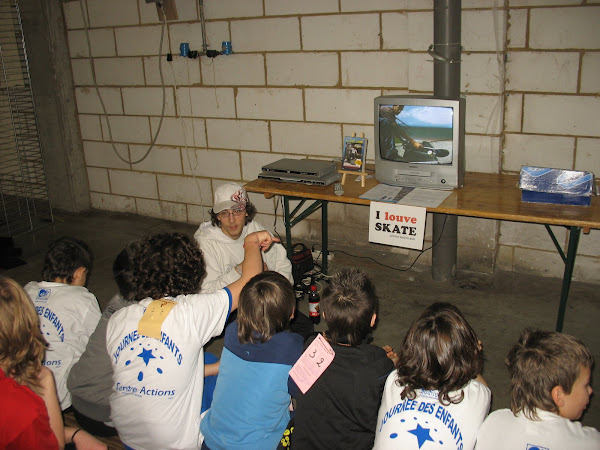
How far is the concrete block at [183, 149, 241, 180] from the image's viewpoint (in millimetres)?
4918

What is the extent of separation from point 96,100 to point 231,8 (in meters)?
1.81

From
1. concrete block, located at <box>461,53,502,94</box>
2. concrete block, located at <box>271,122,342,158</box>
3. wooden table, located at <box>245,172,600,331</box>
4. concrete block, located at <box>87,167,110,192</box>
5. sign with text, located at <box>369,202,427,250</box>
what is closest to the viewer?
wooden table, located at <box>245,172,600,331</box>

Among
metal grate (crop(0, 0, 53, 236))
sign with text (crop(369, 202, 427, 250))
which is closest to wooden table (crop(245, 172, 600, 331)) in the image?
sign with text (crop(369, 202, 427, 250))

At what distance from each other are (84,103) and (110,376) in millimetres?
4162

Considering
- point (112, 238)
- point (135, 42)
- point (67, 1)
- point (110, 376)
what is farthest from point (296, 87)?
point (110, 376)

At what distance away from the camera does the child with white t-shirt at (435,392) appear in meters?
1.60

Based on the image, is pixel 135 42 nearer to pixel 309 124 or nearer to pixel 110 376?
pixel 309 124

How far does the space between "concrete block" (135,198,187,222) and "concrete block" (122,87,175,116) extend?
84 cm

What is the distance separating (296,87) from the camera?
442 cm

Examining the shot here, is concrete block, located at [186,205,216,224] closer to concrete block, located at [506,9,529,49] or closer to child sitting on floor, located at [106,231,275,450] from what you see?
concrete block, located at [506,9,529,49]

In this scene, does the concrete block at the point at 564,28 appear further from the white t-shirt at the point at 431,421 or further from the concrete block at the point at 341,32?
the white t-shirt at the point at 431,421

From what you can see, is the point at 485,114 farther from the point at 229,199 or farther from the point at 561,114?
the point at 229,199

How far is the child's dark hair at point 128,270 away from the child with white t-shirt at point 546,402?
4.07 ft

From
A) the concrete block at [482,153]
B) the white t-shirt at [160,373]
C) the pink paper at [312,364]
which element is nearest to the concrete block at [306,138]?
the concrete block at [482,153]
